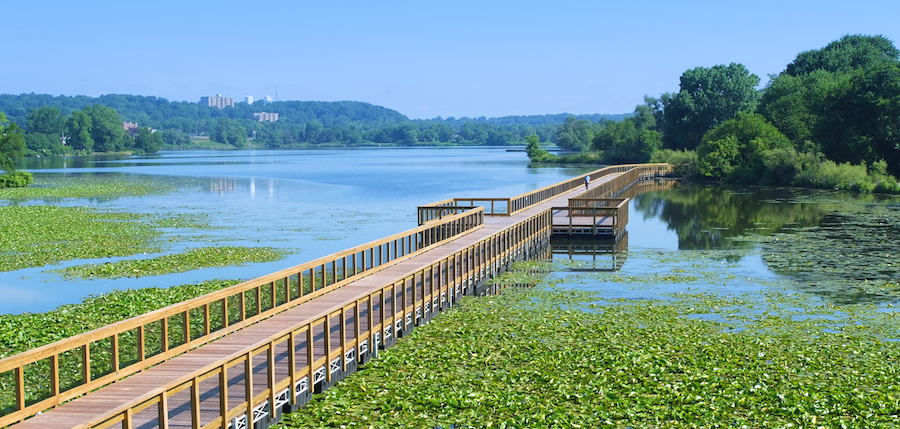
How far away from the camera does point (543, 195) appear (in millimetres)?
54656

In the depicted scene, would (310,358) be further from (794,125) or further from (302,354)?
(794,125)

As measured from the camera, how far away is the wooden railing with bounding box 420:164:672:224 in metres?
44.4

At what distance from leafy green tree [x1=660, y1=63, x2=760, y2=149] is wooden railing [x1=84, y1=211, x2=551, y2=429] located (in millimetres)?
119889

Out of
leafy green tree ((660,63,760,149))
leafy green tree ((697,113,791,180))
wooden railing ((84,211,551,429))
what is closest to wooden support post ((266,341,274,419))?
wooden railing ((84,211,551,429))

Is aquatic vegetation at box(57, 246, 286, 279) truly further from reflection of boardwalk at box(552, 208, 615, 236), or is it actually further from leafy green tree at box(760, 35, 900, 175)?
leafy green tree at box(760, 35, 900, 175)

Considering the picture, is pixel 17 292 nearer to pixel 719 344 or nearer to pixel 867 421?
pixel 719 344

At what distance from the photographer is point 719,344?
20625mm

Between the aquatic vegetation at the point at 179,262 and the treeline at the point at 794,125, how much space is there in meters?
57.2

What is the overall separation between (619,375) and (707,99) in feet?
421

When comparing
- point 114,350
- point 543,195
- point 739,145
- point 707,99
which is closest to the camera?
point 114,350

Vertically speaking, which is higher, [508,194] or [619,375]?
[508,194]

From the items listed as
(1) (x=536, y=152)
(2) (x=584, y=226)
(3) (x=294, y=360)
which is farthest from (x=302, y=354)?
(1) (x=536, y=152)

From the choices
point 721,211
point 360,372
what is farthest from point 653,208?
point 360,372

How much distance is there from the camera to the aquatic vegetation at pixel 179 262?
31500mm
